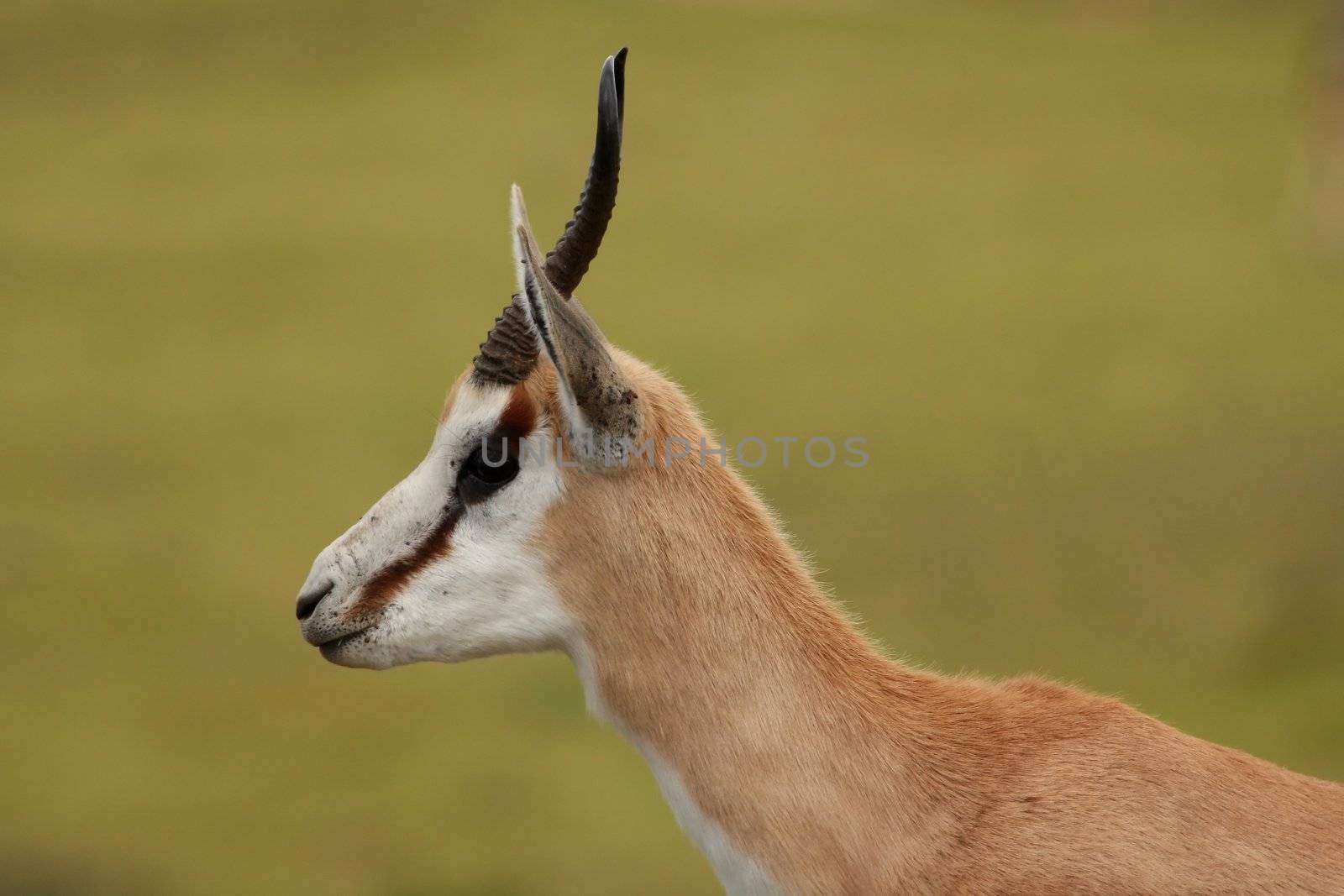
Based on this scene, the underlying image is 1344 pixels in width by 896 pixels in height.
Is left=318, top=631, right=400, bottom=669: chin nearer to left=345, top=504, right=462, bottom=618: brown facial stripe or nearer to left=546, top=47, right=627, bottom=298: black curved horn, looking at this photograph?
left=345, top=504, right=462, bottom=618: brown facial stripe

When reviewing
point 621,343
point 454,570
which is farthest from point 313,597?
point 621,343

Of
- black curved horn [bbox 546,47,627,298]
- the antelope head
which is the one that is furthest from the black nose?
black curved horn [bbox 546,47,627,298]

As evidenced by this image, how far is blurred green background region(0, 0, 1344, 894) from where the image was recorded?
247 inches

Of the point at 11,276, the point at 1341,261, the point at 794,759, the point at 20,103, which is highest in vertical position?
the point at 1341,261

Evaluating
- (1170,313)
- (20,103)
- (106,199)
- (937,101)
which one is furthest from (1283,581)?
(20,103)

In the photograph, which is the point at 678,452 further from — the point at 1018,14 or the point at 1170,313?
the point at 1018,14

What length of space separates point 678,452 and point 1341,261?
879 cm

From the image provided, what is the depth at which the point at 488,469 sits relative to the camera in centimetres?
248

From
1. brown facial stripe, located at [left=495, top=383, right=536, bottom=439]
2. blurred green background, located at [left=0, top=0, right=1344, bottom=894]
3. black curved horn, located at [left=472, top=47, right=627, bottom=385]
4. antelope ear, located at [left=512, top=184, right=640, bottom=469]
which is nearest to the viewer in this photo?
antelope ear, located at [left=512, top=184, right=640, bottom=469]

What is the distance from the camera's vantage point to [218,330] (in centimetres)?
888

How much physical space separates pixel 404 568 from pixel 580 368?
50 centimetres

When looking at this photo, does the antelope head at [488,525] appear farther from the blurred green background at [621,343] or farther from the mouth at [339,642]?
the blurred green background at [621,343]

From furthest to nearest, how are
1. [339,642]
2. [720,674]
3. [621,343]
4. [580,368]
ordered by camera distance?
[621,343], [339,642], [720,674], [580,368]

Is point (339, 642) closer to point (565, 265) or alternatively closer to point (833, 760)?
point (565, 265)
